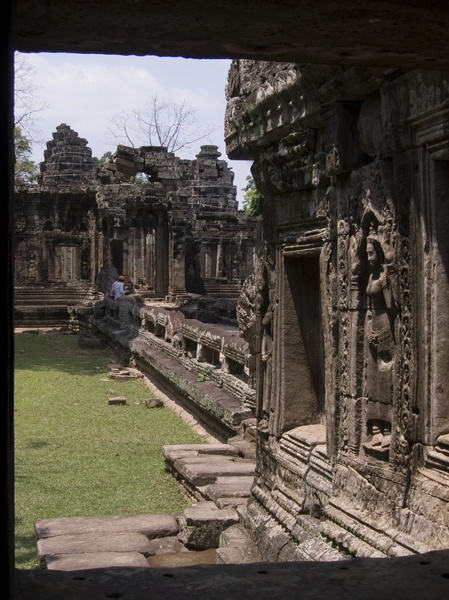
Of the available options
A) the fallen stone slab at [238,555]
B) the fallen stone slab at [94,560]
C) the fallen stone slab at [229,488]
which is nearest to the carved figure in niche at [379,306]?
the fallen stone slab at [238,555]

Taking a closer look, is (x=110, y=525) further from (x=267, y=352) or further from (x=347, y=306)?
(x=347, y=306)

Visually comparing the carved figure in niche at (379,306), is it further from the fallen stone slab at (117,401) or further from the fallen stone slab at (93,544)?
the fallen stone slab at (117,401)

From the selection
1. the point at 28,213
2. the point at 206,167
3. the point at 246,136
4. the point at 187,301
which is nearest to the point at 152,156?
the point at 187,301

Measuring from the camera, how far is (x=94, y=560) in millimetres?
5742

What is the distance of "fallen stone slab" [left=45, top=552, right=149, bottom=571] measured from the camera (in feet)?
18.5

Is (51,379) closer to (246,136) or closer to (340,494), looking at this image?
(246,136)

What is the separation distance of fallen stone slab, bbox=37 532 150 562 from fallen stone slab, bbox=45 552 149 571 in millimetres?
90

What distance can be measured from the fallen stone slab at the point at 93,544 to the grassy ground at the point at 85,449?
0.58ft

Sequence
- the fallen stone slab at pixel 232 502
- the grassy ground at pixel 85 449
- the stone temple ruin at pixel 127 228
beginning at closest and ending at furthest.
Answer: the fallen stone slab at pixel 232 502 → the grassy ground at pixel 85 449 → the stone temple ruin at pixel 127 228

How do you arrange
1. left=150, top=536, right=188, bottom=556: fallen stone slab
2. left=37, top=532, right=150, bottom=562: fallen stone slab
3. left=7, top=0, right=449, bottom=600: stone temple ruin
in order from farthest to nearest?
left=150, top=536, right=188, bottom=556: fallen stone slab, left=37, top=532, right=150, bottom=562: fallen stone slab, left=7, top=0, right=449, bottom=600: stone temple ruin

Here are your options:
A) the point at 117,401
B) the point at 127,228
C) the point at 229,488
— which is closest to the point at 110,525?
the point at 229,488

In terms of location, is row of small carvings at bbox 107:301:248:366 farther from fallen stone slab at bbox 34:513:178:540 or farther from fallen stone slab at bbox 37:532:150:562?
fallen stone slab at bbox 37:532:150:562

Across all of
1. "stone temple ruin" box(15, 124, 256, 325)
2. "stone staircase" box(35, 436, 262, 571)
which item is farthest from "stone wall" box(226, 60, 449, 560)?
"stone temple ruin" box(15, 124, 256, 325)

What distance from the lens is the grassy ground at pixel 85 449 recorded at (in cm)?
774
